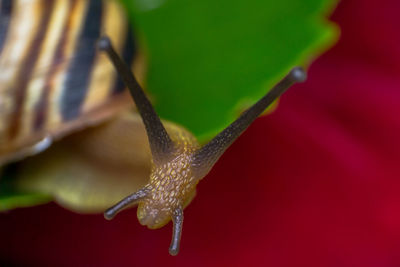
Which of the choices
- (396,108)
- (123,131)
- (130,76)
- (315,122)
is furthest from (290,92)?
(130,76)

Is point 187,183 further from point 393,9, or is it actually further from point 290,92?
point 393,9

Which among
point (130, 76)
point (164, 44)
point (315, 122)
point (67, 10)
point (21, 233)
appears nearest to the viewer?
point (130, 76)

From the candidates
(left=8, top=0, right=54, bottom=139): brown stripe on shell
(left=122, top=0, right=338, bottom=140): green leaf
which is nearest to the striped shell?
(left=8, top=0, right=54, bottom=139): brown stripe on shell

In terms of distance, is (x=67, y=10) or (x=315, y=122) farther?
(x=315, y=122)

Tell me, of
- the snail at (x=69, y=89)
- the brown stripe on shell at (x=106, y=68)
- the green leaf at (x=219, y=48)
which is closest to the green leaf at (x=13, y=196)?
the snail at (x=69, y=89)

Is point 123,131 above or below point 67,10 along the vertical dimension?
below

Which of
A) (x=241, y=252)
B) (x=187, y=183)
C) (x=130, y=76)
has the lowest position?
(x=241, y=252)

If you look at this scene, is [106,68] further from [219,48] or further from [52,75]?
[219,48]

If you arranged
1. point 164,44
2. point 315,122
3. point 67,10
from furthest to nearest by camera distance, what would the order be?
point 315,122 < point 164,44 < point 67,10

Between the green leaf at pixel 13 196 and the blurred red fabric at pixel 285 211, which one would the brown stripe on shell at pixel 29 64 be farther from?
the blurred red fabric at pixel 285 211
